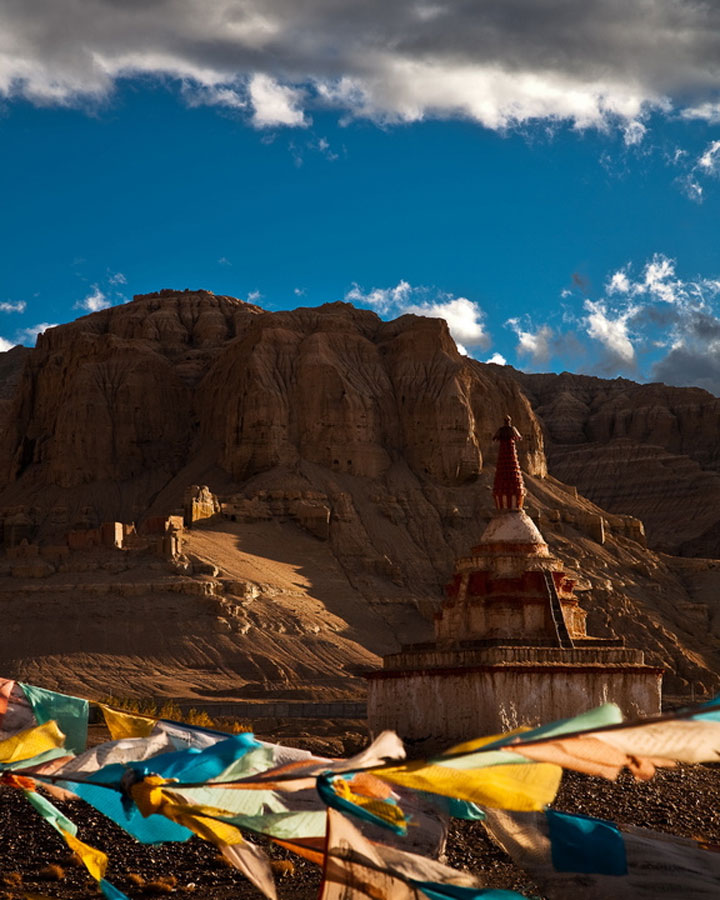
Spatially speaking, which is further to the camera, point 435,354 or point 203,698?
point 435,354

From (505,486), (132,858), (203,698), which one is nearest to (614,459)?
(203,698)

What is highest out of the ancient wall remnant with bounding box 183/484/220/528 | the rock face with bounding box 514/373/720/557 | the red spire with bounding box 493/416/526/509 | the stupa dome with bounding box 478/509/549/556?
the rock face with bounding box 514/373/720/557

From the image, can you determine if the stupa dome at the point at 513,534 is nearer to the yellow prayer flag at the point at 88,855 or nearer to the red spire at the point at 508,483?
the red spire at the point at 508,483

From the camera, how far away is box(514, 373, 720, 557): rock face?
129 metres

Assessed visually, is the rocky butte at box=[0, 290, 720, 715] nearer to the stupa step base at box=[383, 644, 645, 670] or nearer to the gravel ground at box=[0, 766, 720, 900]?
the stupa step base at box=[383, 644, 645, 670]

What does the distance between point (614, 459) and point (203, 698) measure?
93902 mm

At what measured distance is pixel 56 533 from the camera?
92000 mm

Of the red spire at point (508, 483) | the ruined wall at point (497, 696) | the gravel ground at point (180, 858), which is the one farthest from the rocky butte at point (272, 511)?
the gravel ground at point (180, 858)

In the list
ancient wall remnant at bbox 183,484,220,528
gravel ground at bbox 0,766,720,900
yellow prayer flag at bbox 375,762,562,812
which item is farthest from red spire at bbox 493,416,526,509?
ancient wall remnant at bbox 183,484,220,528

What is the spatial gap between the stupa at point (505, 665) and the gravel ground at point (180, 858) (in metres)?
6.27

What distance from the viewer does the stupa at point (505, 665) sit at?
32.4m

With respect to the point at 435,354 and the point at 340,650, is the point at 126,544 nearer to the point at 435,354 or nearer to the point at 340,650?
the point at 340,650

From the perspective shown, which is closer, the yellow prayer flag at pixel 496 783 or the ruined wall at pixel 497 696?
the yellow prayer flag at pixel 496 783

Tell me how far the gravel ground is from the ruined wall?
6.06 metres
